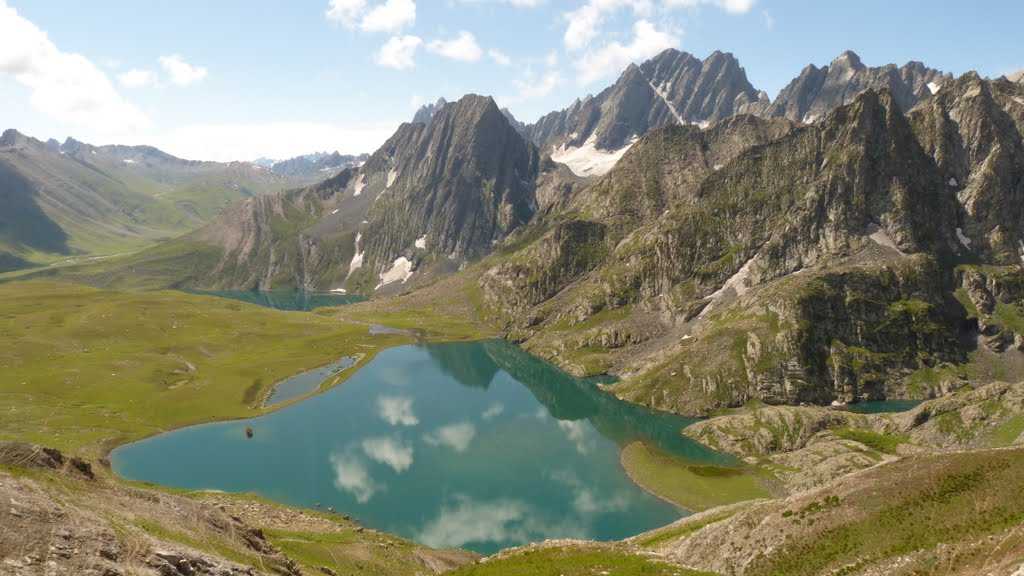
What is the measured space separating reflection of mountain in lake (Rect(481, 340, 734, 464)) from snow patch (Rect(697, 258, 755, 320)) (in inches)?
2007

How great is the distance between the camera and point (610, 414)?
14500 cm

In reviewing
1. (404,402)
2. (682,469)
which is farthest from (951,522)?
(404,402)

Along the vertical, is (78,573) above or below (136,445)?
above

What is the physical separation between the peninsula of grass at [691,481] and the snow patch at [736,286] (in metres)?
87.1

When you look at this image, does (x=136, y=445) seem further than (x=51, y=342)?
No

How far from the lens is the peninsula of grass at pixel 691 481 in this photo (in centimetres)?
9519

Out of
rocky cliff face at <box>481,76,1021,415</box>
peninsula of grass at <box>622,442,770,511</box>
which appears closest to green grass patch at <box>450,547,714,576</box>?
peninsula of grass at <box>622,442,770,511</box>

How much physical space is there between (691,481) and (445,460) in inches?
1835

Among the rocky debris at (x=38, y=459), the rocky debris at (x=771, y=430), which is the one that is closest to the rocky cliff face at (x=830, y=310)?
the rocky debris at (x=771, y=430)

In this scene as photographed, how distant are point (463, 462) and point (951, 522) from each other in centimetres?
8307

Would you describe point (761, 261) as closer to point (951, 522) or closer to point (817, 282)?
point (817, 282)

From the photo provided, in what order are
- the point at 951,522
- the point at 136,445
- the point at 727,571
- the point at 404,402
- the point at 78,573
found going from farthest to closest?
the point at 404,402, the point at 136,445, the point at 727,571, the point at 951,522, the point at 78,573

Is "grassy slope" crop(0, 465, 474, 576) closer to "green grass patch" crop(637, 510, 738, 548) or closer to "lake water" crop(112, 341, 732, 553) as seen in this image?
"lake water" crop(112, 341, 732, 553)

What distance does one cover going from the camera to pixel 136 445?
115875 mm
